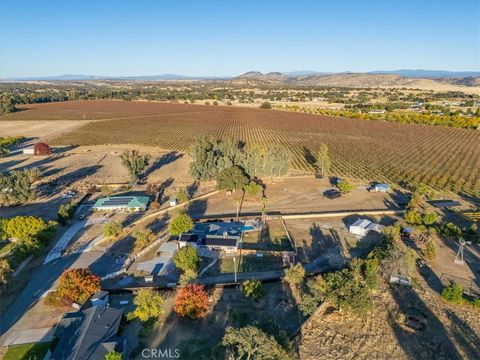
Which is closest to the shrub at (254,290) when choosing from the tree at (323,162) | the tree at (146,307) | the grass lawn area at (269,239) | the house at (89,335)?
the tree at (146,307)

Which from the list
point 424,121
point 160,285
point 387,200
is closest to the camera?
point 160,285

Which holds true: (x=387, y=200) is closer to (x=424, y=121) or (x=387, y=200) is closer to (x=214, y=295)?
(x=214, y=295)

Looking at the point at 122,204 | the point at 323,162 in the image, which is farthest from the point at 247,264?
the point at 323,162

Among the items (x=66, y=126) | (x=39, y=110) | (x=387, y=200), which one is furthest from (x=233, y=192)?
(x=39, y=110)

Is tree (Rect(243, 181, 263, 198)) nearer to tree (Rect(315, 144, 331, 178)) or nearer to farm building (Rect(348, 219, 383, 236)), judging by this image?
farm building (Rect(348, 219, 383, 236))

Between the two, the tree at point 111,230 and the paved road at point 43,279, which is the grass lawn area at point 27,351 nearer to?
the paved road at point 43,279

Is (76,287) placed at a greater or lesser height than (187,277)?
greater

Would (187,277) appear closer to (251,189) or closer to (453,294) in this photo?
(251,189)
